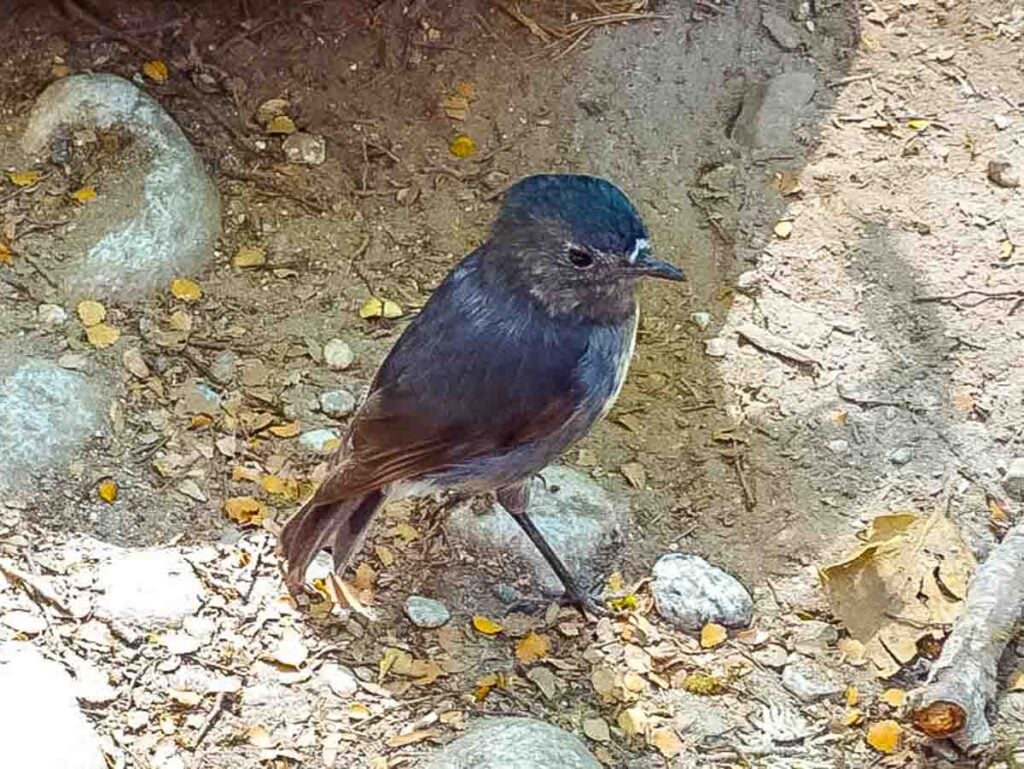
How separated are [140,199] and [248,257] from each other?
1.21ft

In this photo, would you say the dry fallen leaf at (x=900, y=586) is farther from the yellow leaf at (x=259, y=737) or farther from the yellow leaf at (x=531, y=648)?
the yellow leaf at (x=259, y=737)

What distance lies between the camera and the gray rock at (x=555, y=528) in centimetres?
432

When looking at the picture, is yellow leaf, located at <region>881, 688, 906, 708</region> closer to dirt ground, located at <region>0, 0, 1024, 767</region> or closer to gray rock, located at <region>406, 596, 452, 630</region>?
dirt ground, located at <region>0, 0, 1024, 767</region>

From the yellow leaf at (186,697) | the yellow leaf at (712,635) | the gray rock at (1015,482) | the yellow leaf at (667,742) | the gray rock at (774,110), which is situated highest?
the gray rock at (774,110)

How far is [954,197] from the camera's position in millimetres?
5109

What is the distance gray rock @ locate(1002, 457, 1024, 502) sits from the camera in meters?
4.43

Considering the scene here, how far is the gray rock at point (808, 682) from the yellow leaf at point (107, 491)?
5.98 ft

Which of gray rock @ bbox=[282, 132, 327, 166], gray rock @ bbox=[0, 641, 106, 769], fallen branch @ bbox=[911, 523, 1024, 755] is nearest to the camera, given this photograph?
gray rock @ bbox=[0, 641, 106, 769]

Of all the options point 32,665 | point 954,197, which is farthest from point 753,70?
point 32,665

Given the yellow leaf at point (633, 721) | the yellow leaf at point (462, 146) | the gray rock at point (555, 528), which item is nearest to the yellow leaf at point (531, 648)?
the gray rock at point (555, 528)

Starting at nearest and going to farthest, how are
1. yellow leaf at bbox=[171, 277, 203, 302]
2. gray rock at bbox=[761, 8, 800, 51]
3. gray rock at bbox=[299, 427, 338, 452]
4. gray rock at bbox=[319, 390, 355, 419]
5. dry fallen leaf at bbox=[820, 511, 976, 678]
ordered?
dry fallen leaf at bbox=[820, 511, 976, 678] < gray rock at bbox=[299, 427, 338, 452] < gray rock at bbox=[319, 390, 355, 419] < yellow leaf at bbox=[171, 277, 203, 302] < gray rock at bbox=[761, 8, 800, 51]

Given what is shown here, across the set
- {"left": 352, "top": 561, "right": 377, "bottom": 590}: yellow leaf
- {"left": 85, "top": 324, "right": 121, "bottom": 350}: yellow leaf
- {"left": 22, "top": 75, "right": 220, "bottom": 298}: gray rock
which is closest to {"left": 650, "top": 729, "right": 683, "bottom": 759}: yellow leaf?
{"left": 352, "top": 561, "right": 377, "bottom": 590}: yellow leaf

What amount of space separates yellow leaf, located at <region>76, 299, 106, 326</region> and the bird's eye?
1.60 meters

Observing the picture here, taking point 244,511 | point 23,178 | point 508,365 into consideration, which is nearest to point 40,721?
point 244,511
